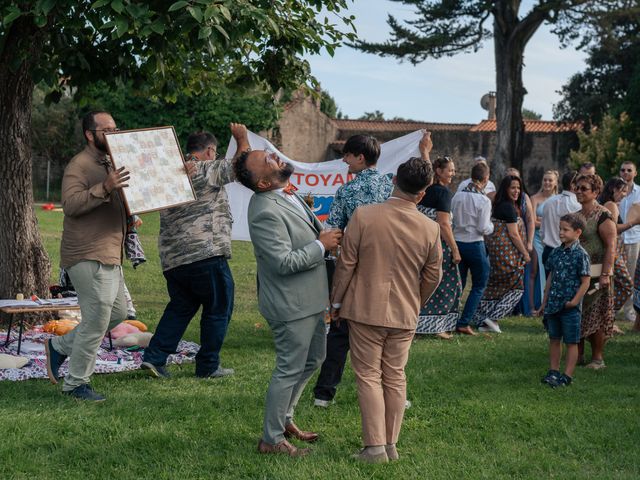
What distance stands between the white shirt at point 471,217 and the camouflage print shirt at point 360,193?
4.09 m

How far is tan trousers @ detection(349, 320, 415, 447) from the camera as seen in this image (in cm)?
507

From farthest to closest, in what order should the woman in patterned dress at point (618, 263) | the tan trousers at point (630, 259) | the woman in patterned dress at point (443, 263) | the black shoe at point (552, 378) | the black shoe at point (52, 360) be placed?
1. the tan trousers at point (630, 259)
2. the woman in patterned dress at point (618, 263)
3. the woman in patterned dress at point (443, 263)
4. the black shoe at point (552, 378)
5. the black shoe at point (52, 360)

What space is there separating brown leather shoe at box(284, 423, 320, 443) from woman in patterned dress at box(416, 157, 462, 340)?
4.05 meters

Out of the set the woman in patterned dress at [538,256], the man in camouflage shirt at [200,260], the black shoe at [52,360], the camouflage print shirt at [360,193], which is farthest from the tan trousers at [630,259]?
the black shoe at [52,360]

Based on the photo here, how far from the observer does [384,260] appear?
5.04m

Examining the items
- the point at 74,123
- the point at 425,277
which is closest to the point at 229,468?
the point at 425,277

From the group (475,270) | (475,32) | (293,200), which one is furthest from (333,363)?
(475,32)

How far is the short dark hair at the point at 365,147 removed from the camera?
19.8 feet

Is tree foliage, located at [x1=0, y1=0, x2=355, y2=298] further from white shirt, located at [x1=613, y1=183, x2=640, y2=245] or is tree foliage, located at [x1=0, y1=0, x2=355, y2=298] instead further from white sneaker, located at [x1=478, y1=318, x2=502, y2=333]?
white shirt, located at [x1=613, y1=183, x2=640, y2=245]

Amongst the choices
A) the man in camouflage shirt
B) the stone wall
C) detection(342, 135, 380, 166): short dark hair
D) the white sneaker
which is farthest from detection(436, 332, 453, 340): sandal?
the stone wall

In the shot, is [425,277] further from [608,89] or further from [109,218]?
[608,89]

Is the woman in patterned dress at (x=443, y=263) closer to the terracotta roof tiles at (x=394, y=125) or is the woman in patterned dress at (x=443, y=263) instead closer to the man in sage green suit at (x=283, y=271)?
the man in sage green suit at (x=283, y=271)

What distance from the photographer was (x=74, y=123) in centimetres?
4897

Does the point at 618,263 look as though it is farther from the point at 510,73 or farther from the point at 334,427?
the point at 510,73
